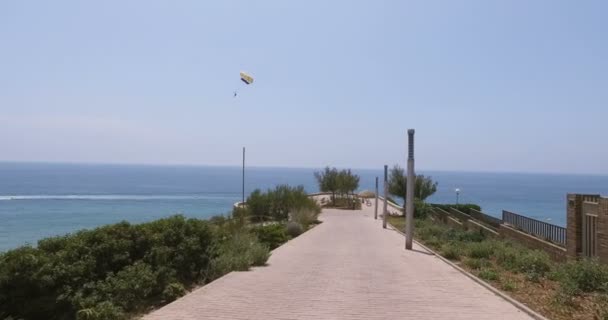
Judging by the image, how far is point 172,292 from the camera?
31.1ft

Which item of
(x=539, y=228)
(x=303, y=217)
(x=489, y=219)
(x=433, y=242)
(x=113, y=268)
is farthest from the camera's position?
(x=303, y=217)

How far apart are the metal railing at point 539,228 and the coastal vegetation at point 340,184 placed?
3524 centimetres

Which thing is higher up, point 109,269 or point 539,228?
point 109,269

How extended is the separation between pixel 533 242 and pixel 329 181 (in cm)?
4355

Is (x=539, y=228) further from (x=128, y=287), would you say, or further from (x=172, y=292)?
(x=128, y=287)

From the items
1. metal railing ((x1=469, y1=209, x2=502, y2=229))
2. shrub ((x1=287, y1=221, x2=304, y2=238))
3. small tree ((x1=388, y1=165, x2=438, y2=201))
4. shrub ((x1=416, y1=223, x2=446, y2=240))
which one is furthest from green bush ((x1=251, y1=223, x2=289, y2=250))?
small tree ((x1=388, y1=165, x2=438, y2=201))

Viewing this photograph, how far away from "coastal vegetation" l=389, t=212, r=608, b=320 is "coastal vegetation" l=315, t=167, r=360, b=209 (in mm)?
43186

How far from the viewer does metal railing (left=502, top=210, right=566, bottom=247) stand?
18.2 m

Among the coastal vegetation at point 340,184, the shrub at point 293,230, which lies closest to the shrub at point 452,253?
the shrub at point 293,230

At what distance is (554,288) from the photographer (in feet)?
35.0

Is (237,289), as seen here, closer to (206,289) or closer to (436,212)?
(206,289)

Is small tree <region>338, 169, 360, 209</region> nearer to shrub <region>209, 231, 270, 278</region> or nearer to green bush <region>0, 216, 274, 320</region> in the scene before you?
shrub <region>209, 231, 270, 278</region>

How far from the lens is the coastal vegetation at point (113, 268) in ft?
24.5

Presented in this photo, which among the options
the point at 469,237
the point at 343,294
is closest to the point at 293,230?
the point at 469,237
